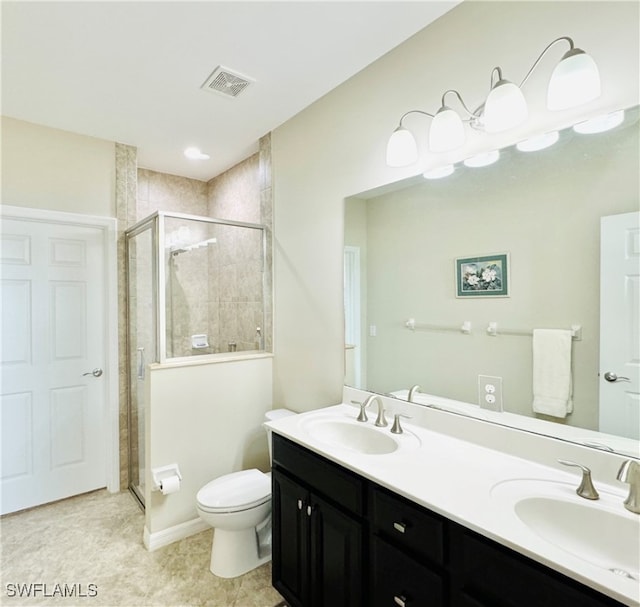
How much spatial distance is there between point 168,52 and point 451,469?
2.29 m

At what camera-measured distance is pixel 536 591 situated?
2.79ft

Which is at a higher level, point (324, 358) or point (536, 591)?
point (324, 358)

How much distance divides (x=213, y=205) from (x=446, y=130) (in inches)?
111

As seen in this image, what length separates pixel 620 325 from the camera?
1.17 m

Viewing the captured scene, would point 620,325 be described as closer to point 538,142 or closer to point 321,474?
point 538,142

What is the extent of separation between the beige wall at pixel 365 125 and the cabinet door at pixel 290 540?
67cm

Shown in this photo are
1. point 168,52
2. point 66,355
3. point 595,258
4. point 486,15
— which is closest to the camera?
point 595,258

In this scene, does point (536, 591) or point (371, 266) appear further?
point (371, 266)

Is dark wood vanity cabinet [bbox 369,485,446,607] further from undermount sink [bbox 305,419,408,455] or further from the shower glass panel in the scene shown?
the shower glass panel

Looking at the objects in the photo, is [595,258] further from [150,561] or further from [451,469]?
[150,561]

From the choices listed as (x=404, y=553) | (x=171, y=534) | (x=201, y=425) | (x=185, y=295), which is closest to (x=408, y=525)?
(x=404, y=553)

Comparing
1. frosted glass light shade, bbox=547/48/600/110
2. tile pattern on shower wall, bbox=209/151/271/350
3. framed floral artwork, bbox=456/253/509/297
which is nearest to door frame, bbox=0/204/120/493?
tile pattern on shower wall, bbox=209/151/271/350

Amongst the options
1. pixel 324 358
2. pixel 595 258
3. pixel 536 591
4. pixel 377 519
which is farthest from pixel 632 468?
pixel 324 358

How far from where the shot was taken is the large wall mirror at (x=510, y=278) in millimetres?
1185
